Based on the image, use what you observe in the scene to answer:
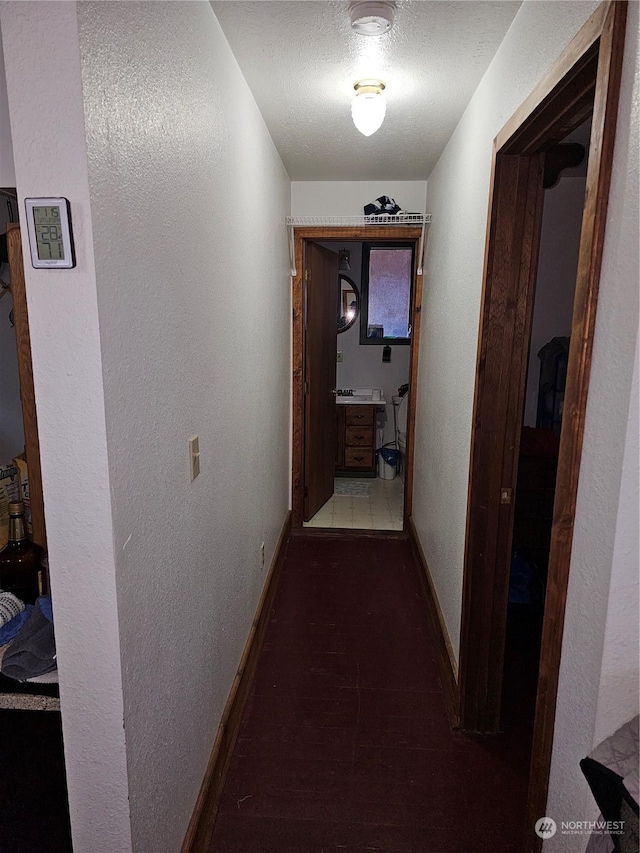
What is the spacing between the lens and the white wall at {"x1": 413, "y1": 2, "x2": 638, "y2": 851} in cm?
90

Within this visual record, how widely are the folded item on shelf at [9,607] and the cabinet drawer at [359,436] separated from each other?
3957 mm

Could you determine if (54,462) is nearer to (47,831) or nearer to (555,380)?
(47,831)

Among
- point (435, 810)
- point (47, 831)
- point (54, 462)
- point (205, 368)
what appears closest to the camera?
point (54, 462)

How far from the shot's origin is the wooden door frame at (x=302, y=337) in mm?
3523

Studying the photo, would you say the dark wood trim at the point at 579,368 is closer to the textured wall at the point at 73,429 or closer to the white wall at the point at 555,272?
the textured wall at the point at 73,429

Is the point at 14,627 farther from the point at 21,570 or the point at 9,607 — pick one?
the point at 21,570

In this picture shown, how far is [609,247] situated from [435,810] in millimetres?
1740

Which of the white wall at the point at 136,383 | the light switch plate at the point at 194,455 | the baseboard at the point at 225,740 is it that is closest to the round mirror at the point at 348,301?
the baseboard at the point at 225,740

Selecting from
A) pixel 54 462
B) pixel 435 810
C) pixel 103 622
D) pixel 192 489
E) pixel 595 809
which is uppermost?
pixel 54 462

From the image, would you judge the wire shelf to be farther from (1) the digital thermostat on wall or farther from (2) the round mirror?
(1) the digital thermostat on wall

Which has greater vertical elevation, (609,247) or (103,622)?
(609,247)

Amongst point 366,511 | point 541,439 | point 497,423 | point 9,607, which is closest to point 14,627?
point 9,607

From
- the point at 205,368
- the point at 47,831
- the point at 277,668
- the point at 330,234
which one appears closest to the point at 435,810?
the point at 277,668

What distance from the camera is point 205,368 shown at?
156 centimetres
